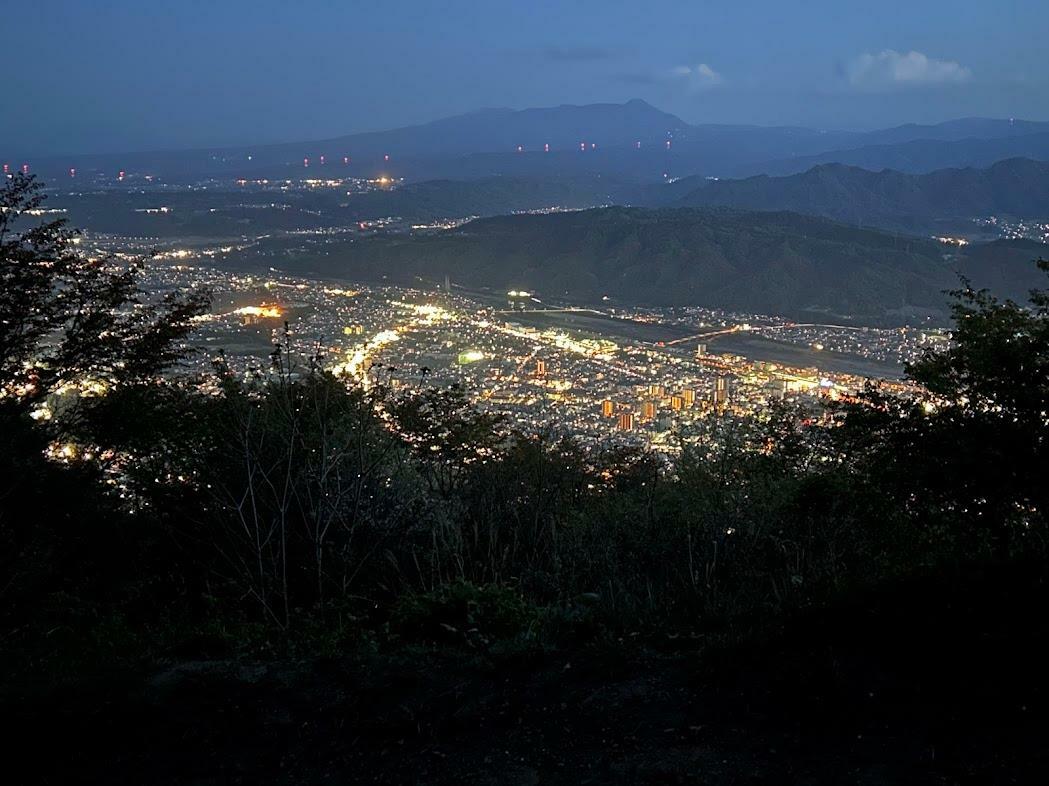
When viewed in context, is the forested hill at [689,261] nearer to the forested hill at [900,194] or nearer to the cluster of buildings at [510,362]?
the cluster of buildings at [510,362]

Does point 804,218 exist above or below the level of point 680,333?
above

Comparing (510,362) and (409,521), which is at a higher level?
(409,521)

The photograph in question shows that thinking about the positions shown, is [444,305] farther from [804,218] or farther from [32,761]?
[32,761]

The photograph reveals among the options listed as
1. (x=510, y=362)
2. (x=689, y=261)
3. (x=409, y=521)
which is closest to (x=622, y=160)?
(x=689, y=261)

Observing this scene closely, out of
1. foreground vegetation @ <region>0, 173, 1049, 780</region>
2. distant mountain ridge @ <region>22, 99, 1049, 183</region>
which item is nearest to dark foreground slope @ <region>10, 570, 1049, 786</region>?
foreground vegetation @ <region>0, 173, 1049, 780</region>

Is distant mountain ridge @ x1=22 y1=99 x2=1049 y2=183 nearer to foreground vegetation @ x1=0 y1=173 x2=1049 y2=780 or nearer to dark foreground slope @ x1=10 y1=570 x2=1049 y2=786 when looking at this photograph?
foreground vegetation @ x1=0 y1=173 x2=1049 y2=780

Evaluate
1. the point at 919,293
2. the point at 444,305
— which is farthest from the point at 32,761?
the point at 919,293

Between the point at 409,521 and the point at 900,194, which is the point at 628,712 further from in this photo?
the point at 900,194

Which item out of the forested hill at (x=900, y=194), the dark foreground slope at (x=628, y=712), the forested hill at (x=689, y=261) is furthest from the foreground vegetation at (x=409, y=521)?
the forested hill at (x=900, y=194)
